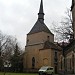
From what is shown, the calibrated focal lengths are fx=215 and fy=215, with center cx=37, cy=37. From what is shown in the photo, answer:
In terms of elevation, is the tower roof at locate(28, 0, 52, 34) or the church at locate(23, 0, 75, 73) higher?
the tower roof at locate(28, 0, 52, 34)

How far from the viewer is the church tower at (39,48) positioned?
73062mm

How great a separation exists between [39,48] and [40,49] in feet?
2.42

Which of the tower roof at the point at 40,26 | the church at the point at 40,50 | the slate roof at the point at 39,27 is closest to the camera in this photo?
the church at the point at 40,50

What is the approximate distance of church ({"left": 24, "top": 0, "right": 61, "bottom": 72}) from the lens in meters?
72.8

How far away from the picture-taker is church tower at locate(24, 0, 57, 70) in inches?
2876

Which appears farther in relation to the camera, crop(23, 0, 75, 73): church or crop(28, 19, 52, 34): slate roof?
crop(28, 19, 52, 34): slate roof

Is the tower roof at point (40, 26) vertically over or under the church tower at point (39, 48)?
over

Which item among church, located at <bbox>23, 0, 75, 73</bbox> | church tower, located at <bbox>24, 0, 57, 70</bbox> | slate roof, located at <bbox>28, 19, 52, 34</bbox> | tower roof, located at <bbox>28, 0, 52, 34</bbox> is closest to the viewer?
church, located at <bbox>23, 0, 75, 73</bbox>

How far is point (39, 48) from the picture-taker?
76562 millimetres

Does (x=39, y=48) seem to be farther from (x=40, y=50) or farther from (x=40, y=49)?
(x=40, y=50)

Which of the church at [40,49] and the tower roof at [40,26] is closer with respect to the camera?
the church at [40,49]

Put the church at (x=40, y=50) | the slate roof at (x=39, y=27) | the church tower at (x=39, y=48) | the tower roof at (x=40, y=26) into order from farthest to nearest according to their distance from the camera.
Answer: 1. the tower roof at (x=40, y=26)
2. the slate roof at (x=39, y=27)
3. the church tower at (x=39, y=48)
4. the church at (x=40, y=50)

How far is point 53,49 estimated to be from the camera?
73.1 meters

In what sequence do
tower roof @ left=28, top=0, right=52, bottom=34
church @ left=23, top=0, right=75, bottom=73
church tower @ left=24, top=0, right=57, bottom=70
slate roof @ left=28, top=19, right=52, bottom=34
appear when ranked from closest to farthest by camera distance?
church @ left=23, top=0, right=75, bottom=73 < church tower @ left=24, top=0, right=57, bottom=70 < slate roof @ left=28, top=19, right=52, bottom=34 < tower roof @ left=28, top=0, right=52, bottom=34
